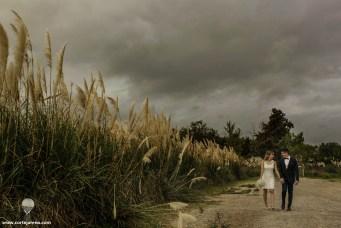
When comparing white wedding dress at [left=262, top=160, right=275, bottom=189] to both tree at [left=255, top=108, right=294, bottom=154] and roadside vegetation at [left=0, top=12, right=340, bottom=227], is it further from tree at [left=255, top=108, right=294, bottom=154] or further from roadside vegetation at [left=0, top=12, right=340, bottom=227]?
tree at [left=255, top=108, right=294, bottom=154]

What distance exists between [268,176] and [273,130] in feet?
93.7

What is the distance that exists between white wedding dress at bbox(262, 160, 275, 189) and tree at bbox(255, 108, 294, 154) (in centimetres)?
2629

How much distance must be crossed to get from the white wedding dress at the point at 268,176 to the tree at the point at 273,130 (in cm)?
2629

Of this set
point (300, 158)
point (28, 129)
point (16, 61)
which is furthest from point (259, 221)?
point (300, 158)

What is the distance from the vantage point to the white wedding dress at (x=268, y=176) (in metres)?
11.5

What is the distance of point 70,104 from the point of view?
5.78 metres

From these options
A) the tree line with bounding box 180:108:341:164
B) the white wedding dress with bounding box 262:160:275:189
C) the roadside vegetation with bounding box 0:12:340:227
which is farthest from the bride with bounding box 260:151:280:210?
the tree line with bounding box 180:108:341:164

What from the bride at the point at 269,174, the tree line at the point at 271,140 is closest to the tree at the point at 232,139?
the tree line at the point at 271,140

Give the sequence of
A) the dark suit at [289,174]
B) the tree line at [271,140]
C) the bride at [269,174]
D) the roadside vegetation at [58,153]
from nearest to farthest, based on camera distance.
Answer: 1. the roadside vegetation at [58,153]
2. the dark suit at [289,174]
3. the bride at [269,174]
4. the tree line at [271,140]

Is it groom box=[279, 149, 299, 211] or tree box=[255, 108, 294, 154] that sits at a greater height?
tree box=[255, 108, 294, 154]

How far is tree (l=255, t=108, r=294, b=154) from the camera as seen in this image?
38.3 m

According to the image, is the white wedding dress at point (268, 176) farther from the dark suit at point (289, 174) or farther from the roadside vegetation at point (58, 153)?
the roadside vegetation at point (58, 153)

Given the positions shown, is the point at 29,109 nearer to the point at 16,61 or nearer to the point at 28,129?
the point at 28,129

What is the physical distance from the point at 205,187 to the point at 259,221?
6.28m
